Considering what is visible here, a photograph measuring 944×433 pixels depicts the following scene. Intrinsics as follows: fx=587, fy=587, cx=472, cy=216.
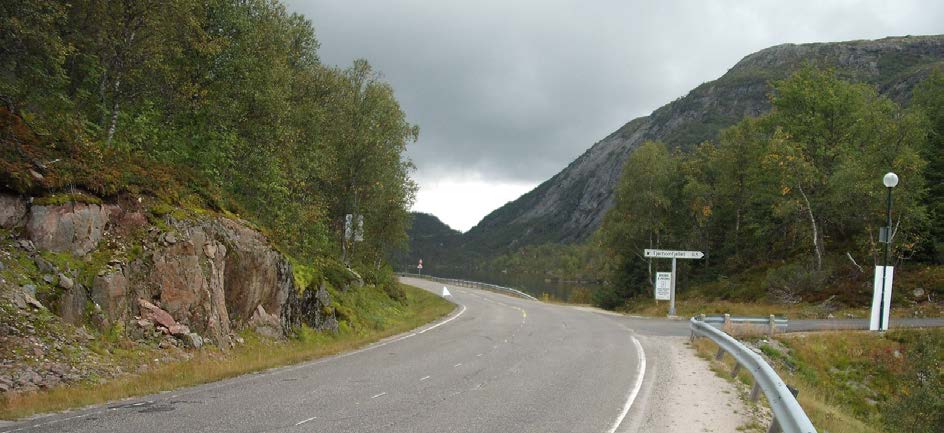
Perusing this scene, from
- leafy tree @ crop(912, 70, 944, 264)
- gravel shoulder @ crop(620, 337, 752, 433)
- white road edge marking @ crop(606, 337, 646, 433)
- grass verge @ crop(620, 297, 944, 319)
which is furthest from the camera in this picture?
leafy tree @ crop(912, 70, 944, 264)

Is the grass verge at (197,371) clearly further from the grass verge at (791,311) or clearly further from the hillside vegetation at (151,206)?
the grass verge at (791,311)

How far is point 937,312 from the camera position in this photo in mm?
27875

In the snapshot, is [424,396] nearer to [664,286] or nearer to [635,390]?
[635,390]

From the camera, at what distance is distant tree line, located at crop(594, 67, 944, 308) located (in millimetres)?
33781

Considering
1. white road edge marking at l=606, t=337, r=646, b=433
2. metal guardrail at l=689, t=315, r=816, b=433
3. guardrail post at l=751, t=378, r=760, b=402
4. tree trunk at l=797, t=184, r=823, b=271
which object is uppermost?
tree trunk at l=797, t=184, r=823, b=271

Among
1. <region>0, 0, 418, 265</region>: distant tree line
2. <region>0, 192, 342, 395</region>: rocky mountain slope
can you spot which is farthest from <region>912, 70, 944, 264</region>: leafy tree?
<region>0, 192, 342, 395</region>: rocky mountain slope

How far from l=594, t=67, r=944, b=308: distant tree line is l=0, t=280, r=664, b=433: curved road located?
26.8m

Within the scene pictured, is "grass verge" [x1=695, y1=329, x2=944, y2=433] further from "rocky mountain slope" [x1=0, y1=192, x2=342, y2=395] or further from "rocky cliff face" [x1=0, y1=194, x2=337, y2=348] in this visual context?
"rocky mountain slope" [x1=0, y1=192, x2=342, y2=395]

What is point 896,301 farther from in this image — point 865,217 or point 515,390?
point 515,390

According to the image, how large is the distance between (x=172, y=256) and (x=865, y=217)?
3846 centimetres

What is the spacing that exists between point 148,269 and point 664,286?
90.4ft

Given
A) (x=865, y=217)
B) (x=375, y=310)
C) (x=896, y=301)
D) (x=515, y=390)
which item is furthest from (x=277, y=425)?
(x=865, y=217)

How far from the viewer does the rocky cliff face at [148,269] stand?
1062 cm

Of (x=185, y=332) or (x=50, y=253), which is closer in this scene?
(x=50, y=253)
